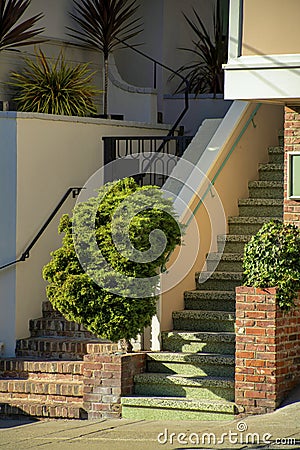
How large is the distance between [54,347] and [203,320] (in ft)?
5.48

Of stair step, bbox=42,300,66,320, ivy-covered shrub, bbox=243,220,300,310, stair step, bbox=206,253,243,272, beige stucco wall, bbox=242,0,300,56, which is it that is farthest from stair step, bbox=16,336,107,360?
beige stucco wall, bbox=242,0,300,56

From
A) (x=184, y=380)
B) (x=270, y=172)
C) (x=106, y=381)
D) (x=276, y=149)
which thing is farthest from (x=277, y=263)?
(x=276, y=149)

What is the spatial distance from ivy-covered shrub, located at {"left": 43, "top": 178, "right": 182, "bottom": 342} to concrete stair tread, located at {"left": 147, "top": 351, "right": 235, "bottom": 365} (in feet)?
1.34

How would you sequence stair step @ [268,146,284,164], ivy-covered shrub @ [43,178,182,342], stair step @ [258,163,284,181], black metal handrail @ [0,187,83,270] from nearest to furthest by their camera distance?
ivy-covered shrub @ [43,178,182,342] < black metal handrail @ [0,187,83,270] < stair step @ [258,163,284,181] < stair step @ [268,146,284,164]

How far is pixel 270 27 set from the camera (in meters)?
10.9

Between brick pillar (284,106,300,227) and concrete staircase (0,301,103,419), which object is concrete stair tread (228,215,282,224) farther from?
concrete staircase (0,301,103,419)

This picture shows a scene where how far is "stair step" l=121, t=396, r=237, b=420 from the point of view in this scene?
10.3 m

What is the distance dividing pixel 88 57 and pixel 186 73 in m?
1.55

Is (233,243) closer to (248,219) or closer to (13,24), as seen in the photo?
(248,219)

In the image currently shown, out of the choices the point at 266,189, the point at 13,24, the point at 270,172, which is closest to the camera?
the point at 266,189

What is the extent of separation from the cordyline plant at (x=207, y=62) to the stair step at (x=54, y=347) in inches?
197

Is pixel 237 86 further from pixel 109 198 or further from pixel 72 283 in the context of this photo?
pixel 72 283

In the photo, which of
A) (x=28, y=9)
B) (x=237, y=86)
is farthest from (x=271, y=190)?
(x=28, y=9)

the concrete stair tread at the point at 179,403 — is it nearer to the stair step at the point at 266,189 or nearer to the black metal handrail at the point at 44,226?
the black metal handrail at the point at 44,226
